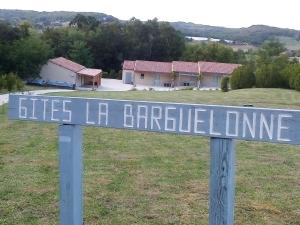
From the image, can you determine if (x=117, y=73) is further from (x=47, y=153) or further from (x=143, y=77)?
(x=47, y=153)

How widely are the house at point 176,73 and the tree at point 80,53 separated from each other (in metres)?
5.51

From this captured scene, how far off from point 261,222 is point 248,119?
2.49 meters

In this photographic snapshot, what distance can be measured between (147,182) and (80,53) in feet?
177

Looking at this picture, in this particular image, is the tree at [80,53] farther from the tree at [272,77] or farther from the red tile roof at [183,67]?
the tree at [272,77]

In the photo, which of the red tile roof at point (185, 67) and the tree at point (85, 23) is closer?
the red tile roof at point (185, 67)

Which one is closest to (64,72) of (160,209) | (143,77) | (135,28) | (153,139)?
(143,77)

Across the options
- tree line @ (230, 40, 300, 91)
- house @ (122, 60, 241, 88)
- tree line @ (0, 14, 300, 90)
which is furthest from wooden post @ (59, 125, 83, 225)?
house @ (122, 60, 241, 88)

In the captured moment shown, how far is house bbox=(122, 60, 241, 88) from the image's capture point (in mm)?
56300

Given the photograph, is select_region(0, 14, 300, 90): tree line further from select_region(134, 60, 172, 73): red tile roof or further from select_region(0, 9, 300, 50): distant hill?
select_region(0, 9, 300, 50): distant hill

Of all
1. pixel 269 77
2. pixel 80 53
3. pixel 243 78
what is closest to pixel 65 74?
pixel 80 53

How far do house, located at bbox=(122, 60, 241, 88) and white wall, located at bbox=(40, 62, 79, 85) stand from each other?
24.6ft

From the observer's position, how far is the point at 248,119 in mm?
3609

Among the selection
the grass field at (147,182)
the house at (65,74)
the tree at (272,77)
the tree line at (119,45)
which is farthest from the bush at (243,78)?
the grass field at (147,182)

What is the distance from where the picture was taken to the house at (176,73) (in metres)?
56.3
